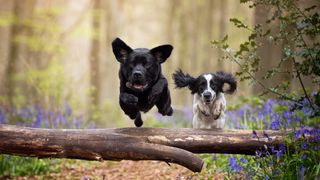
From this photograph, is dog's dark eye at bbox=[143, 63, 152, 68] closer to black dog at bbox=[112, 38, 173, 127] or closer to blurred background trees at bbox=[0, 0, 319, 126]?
black dog at bbox=[112, 38, 173, 127]

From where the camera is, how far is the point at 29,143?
17.8 ft

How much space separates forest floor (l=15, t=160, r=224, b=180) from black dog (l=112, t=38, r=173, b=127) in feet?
4.05

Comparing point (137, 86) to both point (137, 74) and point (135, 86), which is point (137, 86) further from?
point (137, 74)

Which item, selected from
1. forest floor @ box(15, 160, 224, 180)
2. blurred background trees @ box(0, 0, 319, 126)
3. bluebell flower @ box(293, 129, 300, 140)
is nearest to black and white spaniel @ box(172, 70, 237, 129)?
blurred background trees @ box(0, 0, 319, 126)

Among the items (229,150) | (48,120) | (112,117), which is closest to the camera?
(229,150)

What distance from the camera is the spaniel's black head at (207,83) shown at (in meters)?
6.20

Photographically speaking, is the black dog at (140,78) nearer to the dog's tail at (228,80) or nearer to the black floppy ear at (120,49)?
the black floppy ear at (120,49)

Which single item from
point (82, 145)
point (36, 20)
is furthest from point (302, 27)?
point (36, 20)

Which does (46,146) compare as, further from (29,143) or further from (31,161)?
(31,161)

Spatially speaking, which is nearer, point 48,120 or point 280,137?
point 280,137

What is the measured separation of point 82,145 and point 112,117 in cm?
1171

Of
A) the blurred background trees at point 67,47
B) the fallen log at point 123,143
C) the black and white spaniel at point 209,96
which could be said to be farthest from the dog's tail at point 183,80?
the fallen log at point 123,143

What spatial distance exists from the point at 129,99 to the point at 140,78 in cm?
27

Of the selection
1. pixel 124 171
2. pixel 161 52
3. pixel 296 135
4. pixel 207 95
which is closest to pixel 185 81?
pixel 207 95
